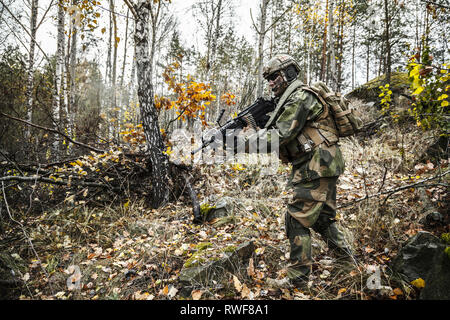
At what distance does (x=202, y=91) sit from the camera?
4191 mm

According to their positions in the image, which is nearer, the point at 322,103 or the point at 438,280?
the point at 438,280

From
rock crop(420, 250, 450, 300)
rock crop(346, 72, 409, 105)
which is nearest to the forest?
rock crop(420, 250, 450, 300)

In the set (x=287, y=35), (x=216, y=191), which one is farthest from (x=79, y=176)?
(x=287, y=35)

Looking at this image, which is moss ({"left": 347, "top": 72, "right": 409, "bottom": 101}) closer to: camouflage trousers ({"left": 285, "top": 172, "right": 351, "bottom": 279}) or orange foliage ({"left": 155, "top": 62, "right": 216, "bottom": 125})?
orange foliage ({"left": 155, "top": 62, "right": 216, "bottom": 125})

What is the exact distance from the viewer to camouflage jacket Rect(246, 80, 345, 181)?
2.03 m

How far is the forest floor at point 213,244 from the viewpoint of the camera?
2.20 m

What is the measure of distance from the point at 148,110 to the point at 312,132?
274 cm

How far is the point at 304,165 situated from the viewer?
2158 mm

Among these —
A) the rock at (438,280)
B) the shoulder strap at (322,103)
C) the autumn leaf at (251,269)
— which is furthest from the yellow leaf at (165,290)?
the shoulder strap at (322,103)

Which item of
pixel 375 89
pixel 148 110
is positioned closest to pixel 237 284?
pixel 148 110

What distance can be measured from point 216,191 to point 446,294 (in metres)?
3.43

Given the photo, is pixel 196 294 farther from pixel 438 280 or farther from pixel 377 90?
pixel 377 90

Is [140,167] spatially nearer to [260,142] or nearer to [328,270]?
[260,142]
